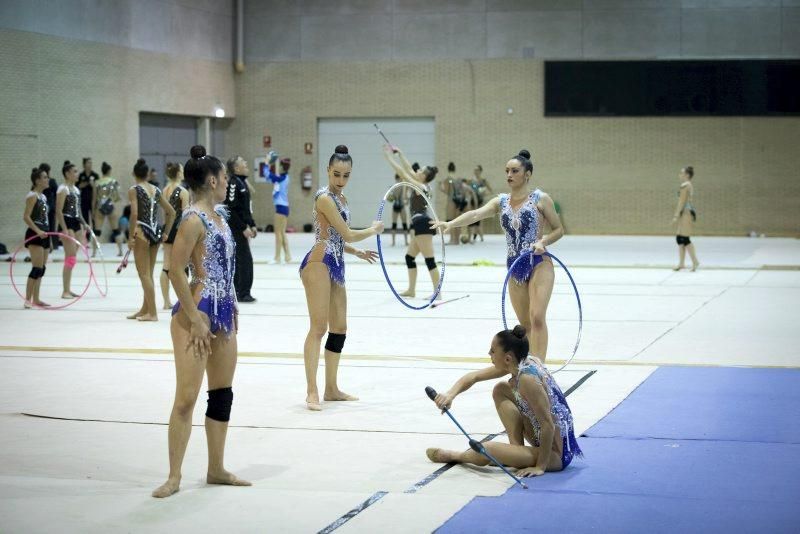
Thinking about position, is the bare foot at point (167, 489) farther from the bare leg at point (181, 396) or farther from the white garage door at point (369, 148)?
the white garage door at point (369, 148)

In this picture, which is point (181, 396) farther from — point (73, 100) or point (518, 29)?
point (518, 29)

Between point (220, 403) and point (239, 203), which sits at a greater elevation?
point (239, 203)

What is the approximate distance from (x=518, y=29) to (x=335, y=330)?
2715 centimetres

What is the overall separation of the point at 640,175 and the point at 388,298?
19324 mm

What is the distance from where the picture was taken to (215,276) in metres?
6.83

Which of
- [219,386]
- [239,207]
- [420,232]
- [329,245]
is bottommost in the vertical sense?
[219,386]

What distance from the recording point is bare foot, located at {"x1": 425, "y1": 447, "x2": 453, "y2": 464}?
24.6ft

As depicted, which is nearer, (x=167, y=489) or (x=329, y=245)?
(x=167, y=489)

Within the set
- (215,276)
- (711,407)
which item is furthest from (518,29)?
(215,276)

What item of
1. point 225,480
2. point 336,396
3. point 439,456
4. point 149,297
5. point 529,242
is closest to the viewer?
point 225,480

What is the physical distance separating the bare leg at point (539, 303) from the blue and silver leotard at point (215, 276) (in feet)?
12.6

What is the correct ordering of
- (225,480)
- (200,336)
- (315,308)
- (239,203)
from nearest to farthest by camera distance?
(200,336), (225,480), (315,308), (239,203)

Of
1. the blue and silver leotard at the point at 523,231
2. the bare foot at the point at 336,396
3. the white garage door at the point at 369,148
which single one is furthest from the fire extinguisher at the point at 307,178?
the bare foot at the point at 336,396

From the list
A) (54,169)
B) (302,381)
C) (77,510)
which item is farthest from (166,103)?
(77,510)
